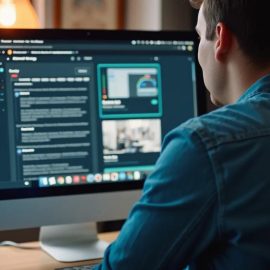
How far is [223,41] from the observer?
3.09 feet

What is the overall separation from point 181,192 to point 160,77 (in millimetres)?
659

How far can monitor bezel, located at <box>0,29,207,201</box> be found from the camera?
4.25ft

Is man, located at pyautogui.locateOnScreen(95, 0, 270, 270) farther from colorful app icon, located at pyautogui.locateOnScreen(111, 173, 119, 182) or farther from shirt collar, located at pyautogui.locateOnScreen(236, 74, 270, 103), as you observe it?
colorful app icon, located at pyautogui.locateOnScreen(111, 173, 119, 182)

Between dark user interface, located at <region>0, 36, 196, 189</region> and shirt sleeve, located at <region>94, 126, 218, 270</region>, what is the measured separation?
513 millimetres

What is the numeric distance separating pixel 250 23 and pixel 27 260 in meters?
0.75

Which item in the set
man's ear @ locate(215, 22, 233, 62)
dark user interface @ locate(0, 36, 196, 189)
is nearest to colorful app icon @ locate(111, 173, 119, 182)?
dark user interface @ locate(0, 36, 196, 189)

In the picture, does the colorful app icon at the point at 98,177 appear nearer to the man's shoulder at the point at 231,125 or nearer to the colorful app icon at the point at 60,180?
the colorful app icon at the point at 60,180

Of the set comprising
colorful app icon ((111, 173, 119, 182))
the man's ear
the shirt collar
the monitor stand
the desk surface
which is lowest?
the desk surface

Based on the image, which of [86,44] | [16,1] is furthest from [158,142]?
[16,1]

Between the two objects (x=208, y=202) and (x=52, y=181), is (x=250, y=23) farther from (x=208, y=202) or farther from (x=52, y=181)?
(x=52, y=181)

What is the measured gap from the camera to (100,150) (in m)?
1.37

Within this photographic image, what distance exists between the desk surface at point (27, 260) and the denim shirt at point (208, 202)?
1.58ft

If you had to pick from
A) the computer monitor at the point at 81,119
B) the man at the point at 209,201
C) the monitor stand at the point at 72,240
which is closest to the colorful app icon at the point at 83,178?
the computer monitor at the point at 81,119

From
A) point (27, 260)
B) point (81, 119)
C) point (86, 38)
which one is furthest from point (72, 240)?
point (86, 38)
